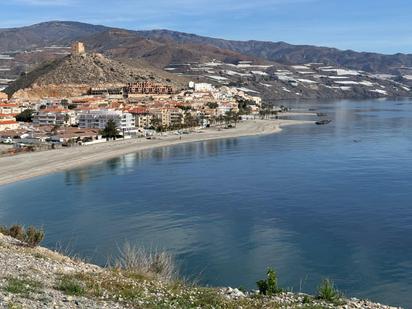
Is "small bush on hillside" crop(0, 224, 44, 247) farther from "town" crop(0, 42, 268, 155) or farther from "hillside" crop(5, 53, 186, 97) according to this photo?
"hillside" crop(5, 53, 186, 97)

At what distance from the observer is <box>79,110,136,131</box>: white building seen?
121 ft

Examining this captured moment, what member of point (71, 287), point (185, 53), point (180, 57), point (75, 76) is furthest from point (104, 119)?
point (185, 53)

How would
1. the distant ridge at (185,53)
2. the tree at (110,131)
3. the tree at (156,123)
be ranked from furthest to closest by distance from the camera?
the distant ridge at (185,53), the tree at (156,123), the tree at (110,131)

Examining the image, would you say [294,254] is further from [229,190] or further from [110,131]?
[110,131]

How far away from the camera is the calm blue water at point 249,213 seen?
421 inches

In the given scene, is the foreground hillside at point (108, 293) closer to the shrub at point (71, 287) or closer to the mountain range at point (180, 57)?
the shrub at point (71, 287)

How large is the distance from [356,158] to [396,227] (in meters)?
12.5

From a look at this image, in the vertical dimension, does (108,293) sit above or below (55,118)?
above

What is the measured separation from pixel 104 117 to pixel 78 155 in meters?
11.1

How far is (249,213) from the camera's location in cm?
1523

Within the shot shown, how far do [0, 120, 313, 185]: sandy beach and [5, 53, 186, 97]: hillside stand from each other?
973 inches

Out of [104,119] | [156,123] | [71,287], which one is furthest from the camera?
[156,123]

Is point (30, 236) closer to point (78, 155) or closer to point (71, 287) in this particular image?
point (71, 287)

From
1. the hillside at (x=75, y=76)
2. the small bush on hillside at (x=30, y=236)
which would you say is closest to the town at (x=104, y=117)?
the hillside at (x=75, y=76)
